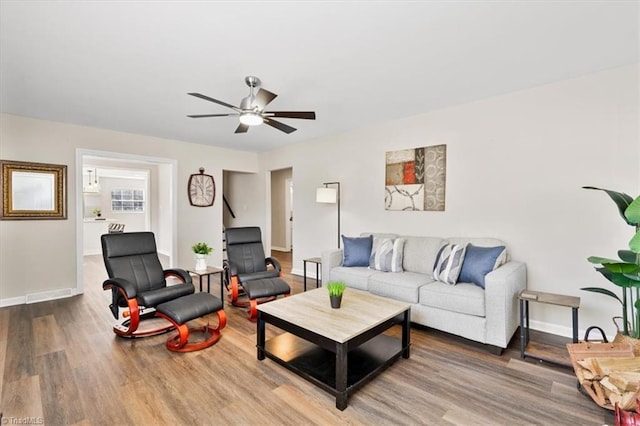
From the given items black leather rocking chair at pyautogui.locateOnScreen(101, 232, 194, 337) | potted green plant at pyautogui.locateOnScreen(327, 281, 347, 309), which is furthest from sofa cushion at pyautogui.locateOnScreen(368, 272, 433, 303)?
A: black leather rocking chair at pyautogui.locateOnScreen(101, 232, 194, 337)

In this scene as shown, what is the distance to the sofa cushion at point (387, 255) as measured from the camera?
367cm

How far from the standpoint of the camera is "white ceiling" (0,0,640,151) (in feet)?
6.35

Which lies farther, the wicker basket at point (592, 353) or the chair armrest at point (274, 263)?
the chair armrest at point (274, 263)

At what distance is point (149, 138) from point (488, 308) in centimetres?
557

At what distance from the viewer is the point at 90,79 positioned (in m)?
2.93

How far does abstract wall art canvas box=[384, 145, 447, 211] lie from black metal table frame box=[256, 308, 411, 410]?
1.86 meters

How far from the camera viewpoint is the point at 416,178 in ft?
13.4

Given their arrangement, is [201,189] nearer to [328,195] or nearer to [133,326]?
[328,195]

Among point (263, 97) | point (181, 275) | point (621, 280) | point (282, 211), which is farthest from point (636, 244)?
point (282, 211)

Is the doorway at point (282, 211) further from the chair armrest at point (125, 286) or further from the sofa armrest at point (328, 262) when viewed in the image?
the chair armrest at point (125, 286)

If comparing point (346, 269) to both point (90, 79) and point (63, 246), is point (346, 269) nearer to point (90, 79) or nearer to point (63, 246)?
point (90, 79)

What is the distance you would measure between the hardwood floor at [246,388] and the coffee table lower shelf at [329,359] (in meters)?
0.08

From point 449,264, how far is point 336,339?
1.71m

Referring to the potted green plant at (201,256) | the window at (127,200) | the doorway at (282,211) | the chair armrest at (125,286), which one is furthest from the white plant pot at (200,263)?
the window at (127,200)
